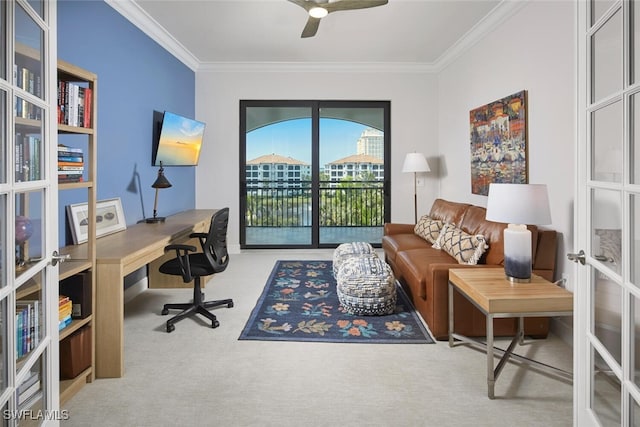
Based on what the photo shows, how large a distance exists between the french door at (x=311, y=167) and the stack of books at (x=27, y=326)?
4655mm

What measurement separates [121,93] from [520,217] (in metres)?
3.43

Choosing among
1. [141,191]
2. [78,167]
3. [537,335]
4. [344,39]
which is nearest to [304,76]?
[344,39]

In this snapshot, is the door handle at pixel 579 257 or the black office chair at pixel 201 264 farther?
the black office chair at pixel 201 264

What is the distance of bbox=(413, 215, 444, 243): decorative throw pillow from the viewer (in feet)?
14.5

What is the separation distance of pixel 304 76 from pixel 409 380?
474cm

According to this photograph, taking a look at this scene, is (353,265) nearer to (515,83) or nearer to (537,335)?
(537,335)

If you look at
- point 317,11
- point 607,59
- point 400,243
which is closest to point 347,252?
point 400,243

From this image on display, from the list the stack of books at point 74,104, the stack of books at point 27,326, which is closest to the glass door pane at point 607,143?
the stack of books at point 27,326

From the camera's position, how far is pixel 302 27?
443cm

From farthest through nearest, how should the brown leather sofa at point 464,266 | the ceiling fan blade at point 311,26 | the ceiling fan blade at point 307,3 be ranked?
the ceiling fan blade at point 311,26
the ceiling fan blade at point 307,3
the brown leather sofa at point 464,266

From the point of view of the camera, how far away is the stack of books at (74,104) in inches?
85.7

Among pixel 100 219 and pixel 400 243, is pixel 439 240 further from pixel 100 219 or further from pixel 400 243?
pixel 100 219

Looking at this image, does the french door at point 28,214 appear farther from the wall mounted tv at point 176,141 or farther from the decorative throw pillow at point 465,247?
the wall mounted tv at point 176,141

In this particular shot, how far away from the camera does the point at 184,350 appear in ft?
9.07
